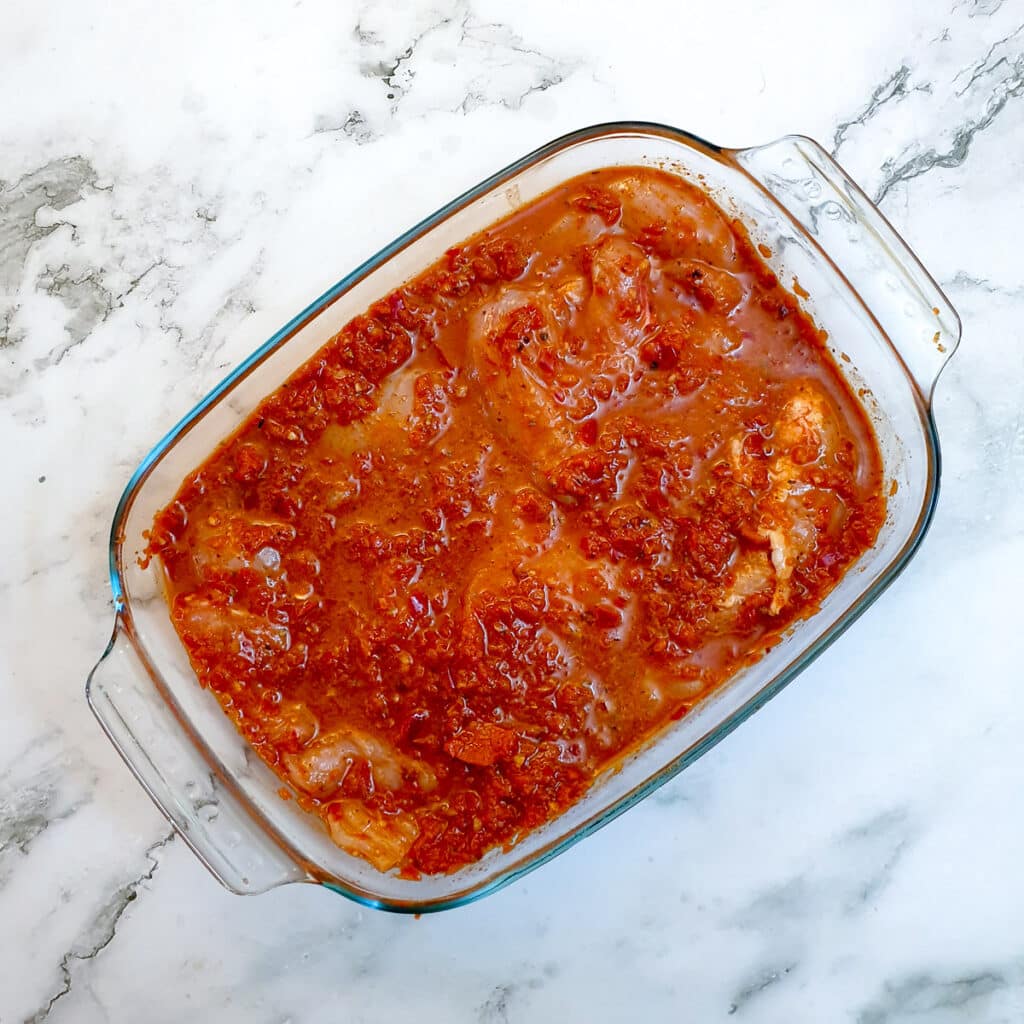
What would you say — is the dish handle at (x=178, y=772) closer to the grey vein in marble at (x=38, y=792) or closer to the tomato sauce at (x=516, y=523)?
the tomato sauce at (x=516, y=523)

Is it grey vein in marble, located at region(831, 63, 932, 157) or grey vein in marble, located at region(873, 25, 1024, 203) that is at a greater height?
grey vein in marble, located at region(831, 63, 932, 157)

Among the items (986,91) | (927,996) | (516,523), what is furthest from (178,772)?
(986,91)

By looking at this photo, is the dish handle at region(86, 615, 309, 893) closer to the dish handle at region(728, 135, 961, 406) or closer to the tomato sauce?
the tomato sauce

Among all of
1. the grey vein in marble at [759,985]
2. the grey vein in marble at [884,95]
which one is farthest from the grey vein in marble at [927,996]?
the grey vein in marble at [884,95]

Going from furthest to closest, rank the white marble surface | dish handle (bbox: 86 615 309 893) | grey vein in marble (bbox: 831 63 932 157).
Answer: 1. grey vein in marble (bbox: 831 63 932 157)
2. the white marble surface
3. dish handle (bbox: 86 615 309 893)

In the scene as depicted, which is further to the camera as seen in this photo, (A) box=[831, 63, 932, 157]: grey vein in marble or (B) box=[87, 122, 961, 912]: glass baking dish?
(A) box=[831, 63, 932, 157]: grey vein in marble

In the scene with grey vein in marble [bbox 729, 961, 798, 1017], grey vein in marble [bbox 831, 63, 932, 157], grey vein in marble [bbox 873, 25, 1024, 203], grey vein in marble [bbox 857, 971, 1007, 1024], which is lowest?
grey vein in marble [bbox 857, 971, 1007, 1024]

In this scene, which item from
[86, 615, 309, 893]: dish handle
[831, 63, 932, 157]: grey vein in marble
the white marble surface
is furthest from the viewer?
[831, 63, 932, 157]: grey vein in marble

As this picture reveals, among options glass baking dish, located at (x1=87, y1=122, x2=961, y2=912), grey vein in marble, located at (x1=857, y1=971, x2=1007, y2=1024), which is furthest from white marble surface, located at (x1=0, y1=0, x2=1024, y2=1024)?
glass baking dish, located at (x1=87, y1=122, x2=961, y2=912)
